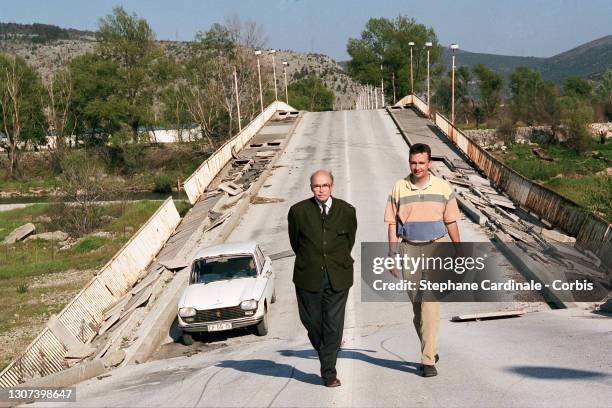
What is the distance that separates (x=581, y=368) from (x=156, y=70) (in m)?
83.8

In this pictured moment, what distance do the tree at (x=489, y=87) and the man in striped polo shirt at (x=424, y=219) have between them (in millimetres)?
113683

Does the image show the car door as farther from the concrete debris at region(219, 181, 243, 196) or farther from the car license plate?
the concrete debris at region(219, 181, 243, 196)

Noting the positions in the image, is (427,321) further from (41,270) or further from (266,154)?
(266,154)

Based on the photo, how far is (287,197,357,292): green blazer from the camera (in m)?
6.32

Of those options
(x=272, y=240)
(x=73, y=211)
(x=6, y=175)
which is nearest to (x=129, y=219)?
(x=73, y=211)

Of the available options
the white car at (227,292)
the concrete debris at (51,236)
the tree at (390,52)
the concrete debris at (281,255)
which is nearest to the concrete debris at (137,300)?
the white car at (227,292)

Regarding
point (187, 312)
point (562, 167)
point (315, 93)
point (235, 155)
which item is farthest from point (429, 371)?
point (315, 93)

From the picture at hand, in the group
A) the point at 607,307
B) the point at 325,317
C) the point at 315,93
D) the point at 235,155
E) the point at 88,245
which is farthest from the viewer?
the point at 315,93

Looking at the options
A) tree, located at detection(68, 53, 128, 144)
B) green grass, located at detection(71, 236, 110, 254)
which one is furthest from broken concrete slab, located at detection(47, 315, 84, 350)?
tree, located at detection(68, 53, 128, 144)

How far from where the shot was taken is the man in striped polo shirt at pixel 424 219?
6531 millimetres

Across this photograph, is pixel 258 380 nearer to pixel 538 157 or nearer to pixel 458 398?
pixel 458 398

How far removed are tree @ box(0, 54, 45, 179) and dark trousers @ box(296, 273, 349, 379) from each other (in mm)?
78493

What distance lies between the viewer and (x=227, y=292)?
41.1 feet

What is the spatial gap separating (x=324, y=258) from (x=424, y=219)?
3.66 ft
